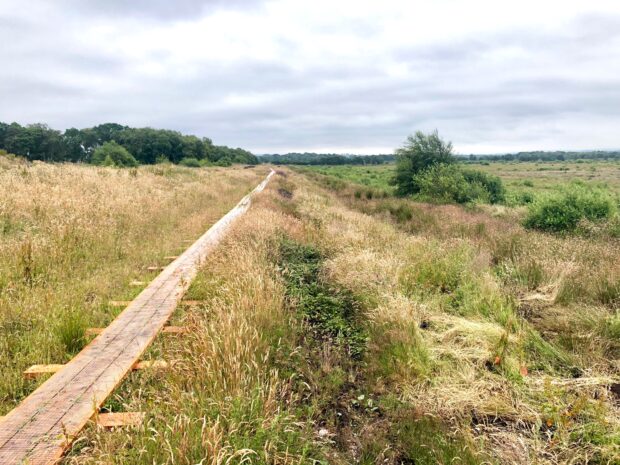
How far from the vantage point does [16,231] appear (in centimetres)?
755

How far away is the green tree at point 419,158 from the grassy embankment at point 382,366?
22.2m

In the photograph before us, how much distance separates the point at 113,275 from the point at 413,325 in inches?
198

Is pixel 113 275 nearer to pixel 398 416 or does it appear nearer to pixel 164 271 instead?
pixel 164 271

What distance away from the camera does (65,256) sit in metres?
6.43

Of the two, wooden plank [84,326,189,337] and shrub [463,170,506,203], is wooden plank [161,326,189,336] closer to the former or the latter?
wooden plank [84,326,189,337]

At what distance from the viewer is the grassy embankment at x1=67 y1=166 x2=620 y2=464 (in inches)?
103

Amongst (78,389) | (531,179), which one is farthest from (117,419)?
(531,179)

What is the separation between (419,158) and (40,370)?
29205 mm

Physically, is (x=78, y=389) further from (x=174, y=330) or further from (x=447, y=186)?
(x=447, y=186)

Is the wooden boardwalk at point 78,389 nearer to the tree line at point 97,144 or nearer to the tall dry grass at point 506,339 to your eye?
the tall dry grass at point 506,339

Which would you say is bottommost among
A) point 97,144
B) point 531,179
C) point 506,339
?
point 506,339

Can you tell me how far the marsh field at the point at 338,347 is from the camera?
271 cm

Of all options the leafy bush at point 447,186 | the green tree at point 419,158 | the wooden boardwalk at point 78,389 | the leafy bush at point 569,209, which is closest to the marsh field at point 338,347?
the wooden boardwalk at point 78,389

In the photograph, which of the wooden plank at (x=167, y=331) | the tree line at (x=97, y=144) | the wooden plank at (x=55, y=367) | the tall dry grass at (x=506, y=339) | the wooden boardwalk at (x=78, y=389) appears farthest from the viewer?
the tree line at (x=97, y=144)
